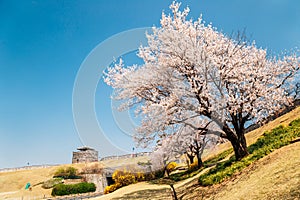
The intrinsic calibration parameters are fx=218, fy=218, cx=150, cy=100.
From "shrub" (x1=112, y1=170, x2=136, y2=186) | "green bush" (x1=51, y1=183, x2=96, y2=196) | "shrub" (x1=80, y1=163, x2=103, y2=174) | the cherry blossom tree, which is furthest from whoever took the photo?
"shrub" (x1=80, y1=163, x2=103, y2=174)

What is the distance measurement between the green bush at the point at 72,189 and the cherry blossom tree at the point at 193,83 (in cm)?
2632

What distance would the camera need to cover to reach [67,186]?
3288cm

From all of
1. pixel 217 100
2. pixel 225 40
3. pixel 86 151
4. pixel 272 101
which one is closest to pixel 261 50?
pixel 225 40

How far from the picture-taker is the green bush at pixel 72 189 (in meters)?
32.1

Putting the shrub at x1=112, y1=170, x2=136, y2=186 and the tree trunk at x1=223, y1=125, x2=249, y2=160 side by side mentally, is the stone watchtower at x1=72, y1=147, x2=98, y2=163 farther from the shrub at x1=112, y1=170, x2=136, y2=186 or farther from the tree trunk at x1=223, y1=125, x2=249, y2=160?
the tree trunk at x1=223, y1=125, x2=249, y2=160

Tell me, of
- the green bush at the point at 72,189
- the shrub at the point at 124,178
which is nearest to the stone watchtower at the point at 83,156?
the green bush at the point at 72,189

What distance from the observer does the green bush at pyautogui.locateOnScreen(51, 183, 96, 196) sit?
3206 centimetres

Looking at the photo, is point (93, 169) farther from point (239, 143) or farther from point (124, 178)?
point (239, 143)

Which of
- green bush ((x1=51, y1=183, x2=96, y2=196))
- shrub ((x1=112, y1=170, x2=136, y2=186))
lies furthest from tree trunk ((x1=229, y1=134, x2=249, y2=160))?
green bush ((x1=51, y1=183, x2=96, y2=196))

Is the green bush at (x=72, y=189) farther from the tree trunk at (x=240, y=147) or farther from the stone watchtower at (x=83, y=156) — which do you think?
the tree trunk at (x=240, y=147)

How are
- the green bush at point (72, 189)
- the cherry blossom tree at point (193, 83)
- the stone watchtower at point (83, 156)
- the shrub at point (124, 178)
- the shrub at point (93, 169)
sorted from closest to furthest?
the cherry blossom tree at point (193, 83) < the shrub at point (124, 178) < the green bush at point (72, 189) < the shrub at point (93, 169) < the stone watchtower at point (83, 156)

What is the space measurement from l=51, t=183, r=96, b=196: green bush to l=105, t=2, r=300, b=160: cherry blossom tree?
26.3 meters

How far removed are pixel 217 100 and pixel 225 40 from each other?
12.8ft

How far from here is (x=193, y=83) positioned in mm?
10641
